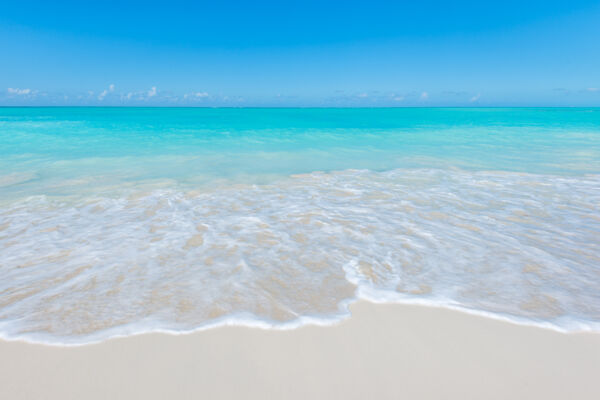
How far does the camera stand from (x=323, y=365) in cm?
232

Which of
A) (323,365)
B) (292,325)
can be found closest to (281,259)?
(292,325)

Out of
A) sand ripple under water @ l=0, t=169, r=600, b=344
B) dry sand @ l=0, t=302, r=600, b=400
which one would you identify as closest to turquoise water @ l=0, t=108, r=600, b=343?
sand ripple under water @ l=0, t=169, r=600, b=344

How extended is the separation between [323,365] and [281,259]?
1681mm

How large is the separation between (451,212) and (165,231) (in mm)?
4706

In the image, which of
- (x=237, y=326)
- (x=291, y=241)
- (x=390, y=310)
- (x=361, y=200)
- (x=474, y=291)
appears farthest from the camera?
(x=361, y=200)

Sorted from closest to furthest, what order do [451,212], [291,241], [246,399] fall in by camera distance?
1. [246,399]
2. [291,241]
3. [451,212]

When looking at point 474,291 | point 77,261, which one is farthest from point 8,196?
point 474,291

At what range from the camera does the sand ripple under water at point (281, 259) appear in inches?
114

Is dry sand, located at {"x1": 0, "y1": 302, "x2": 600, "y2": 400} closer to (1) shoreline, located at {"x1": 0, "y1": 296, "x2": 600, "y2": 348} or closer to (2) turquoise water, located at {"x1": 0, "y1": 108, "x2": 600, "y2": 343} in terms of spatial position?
(1) shoreline, located at {"x1": 0, "y1": 296, "x2": 600, "y2": 348}

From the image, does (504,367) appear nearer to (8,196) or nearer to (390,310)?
(390,310)

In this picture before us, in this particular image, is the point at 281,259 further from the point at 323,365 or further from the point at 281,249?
the point at 323,365

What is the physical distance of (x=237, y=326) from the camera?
271 cm

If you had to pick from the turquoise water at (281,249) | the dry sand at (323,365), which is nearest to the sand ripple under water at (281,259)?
the turquoise water at (281,249)

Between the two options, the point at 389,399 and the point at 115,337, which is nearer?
the point at 389,399
